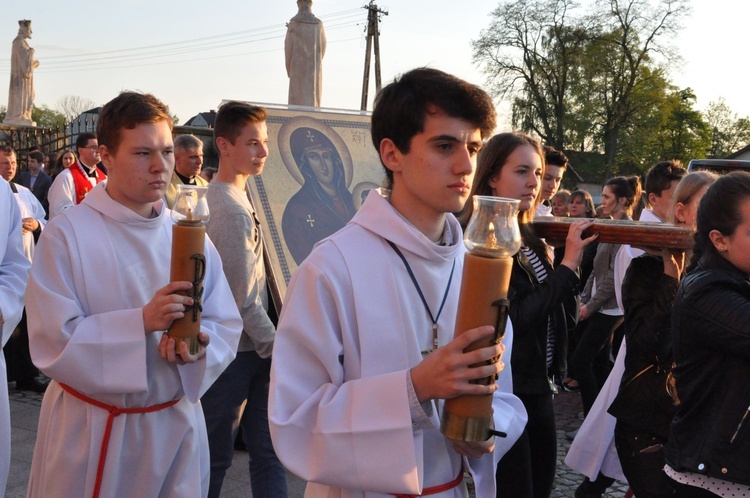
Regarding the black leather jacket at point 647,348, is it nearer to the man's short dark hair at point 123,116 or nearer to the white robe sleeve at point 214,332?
the white robe sleeve at point 214,332

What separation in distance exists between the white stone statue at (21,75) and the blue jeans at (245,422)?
2307 cm

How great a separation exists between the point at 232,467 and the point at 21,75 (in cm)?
2214

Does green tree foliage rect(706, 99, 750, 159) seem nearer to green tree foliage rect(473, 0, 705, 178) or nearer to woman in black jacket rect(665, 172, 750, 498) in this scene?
green tree foliage rect(473, 0, 705, 178)

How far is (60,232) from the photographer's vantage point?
320 cm

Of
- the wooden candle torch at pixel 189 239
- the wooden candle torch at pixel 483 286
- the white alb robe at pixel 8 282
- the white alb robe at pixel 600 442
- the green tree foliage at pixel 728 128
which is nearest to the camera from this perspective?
the wooden candle torch at pixel 483 286

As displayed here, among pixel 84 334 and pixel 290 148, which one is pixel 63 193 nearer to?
pixel 290 148

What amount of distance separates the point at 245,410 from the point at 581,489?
207 centimetres

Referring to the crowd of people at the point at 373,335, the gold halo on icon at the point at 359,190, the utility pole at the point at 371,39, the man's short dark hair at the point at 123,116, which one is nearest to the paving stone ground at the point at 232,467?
the crowd of people at the point at 373,335

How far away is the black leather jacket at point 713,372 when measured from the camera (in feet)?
9.30

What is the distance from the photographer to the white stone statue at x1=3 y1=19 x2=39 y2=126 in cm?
2431

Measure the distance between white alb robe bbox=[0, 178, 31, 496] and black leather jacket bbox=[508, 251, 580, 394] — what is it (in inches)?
97.5

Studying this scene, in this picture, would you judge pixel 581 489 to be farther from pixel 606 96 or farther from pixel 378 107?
pixel 606 96

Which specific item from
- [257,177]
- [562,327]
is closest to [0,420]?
[257,177]

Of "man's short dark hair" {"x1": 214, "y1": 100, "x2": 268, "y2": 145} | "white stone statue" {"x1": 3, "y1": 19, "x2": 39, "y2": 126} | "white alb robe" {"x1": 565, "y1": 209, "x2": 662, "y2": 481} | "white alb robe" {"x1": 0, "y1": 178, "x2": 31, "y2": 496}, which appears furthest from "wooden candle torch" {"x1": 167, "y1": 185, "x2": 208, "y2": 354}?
"white stone statue" {"x1": 3, "y1": 19, "x2": 39, "y2": 126}
